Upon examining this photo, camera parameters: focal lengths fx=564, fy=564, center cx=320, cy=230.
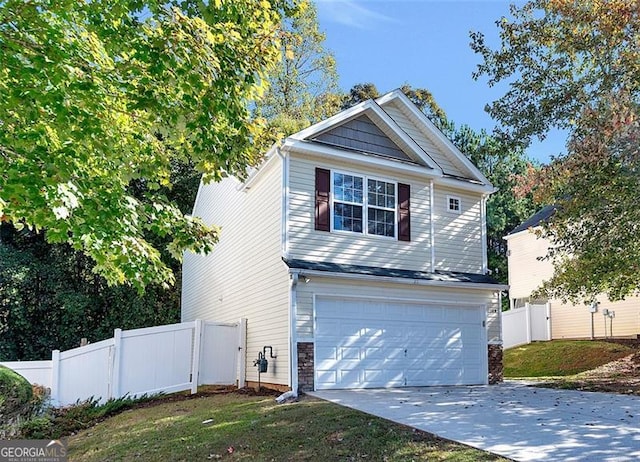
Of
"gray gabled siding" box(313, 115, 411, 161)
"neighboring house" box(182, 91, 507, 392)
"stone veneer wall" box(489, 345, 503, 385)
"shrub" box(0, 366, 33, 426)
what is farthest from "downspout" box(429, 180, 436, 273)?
"shrub" box(0, 366, 33, 426)

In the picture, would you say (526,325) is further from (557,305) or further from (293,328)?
(293,328)

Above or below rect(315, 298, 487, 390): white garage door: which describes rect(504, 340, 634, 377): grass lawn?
below

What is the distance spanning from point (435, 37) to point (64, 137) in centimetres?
1295

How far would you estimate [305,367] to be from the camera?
1202cm

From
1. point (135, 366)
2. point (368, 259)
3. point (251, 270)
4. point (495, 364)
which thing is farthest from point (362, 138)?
point (135, 366)

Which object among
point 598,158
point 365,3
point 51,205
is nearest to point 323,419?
point 51,205

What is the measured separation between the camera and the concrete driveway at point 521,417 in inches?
266

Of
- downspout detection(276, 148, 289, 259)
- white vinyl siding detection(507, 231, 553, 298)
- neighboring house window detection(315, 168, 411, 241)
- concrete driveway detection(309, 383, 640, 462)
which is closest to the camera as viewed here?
concrete driveway detection(309, 383, 640, 462)


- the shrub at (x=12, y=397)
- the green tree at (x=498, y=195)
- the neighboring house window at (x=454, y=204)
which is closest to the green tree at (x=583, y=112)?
the neighboring house window at (x=454, y=204)

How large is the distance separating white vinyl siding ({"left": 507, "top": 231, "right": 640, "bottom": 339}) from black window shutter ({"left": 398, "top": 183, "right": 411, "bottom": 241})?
16.4 feet

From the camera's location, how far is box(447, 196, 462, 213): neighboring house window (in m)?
15.4

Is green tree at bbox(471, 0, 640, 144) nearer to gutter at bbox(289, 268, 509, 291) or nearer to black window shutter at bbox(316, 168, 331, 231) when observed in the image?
gutter at bbox(289, 268, 509, 291)

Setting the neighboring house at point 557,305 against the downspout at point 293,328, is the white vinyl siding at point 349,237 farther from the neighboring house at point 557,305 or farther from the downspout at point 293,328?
the neighboring house at point 557,305

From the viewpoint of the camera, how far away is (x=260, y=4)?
692 centimetres
